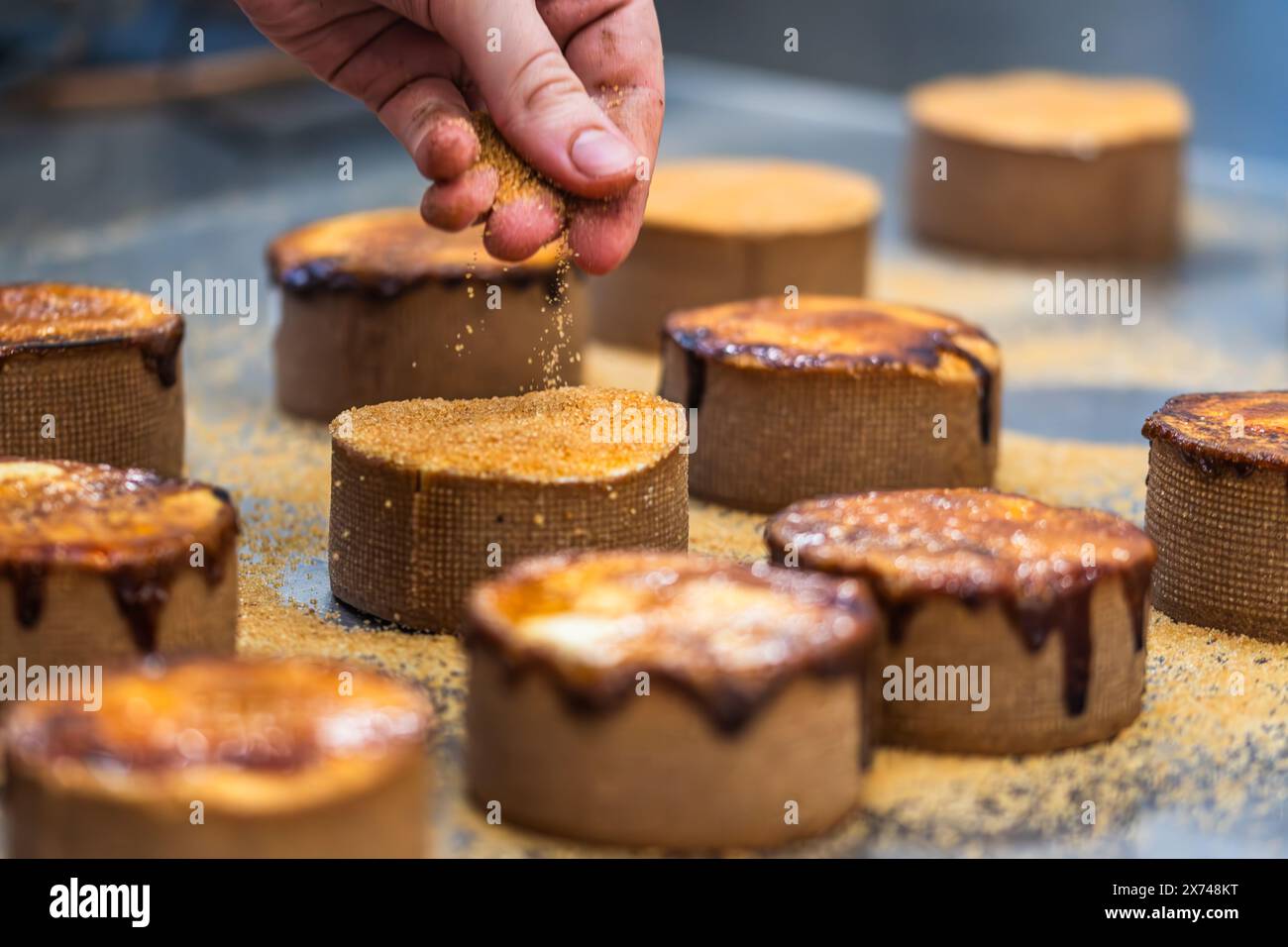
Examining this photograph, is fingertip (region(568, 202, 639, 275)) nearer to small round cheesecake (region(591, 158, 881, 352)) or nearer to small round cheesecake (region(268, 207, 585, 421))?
small round cheesecake (region(268, 207, 585, 421))

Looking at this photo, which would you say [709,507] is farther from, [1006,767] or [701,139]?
[701,139]

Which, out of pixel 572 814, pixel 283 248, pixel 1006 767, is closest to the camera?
pixel 572 814

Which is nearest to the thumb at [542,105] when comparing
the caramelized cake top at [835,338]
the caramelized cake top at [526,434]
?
the caramelized cake top at [526,434]

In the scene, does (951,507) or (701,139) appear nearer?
(951,507)

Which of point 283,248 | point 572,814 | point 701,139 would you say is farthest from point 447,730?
point 701,139

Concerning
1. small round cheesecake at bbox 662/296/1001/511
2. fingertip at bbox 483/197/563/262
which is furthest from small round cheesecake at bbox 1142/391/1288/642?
fingertip at bbox 483/197/563/262

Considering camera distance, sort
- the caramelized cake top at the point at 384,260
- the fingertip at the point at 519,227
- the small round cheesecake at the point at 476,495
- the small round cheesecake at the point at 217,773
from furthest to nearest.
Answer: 1. the caramelized cake top at the point at 384,260
2. the fingertip at the point at 519,227
3. the small round cheesecake at the point at 476,495
4. the small round cheesecake at the point at 217,773

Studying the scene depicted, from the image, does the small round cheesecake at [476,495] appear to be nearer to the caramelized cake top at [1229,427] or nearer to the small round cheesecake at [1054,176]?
the caramelized cake top at [1229,427]
